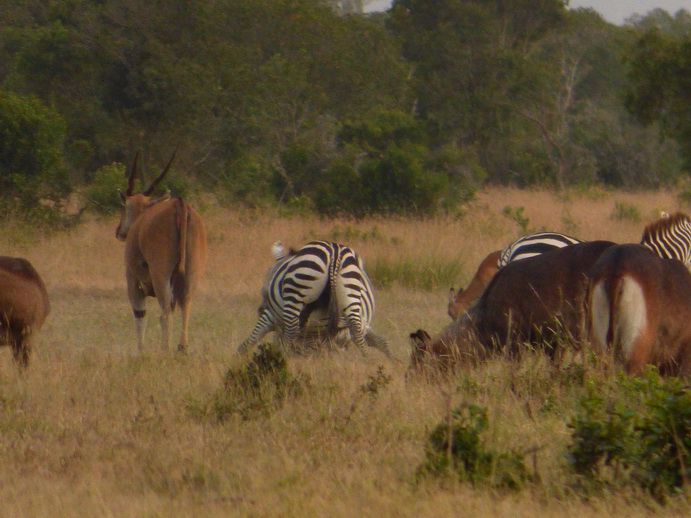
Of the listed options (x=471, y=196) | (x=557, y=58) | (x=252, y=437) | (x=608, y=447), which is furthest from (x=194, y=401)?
(x=557, y=58)

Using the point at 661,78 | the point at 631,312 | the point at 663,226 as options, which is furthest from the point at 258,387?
the point at 661,78

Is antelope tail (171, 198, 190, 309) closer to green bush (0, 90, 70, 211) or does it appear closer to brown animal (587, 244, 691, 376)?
brown animal (587, 244, 691, 376)

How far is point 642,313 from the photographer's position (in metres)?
4.99

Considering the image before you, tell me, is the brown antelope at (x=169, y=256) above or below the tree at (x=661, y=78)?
below

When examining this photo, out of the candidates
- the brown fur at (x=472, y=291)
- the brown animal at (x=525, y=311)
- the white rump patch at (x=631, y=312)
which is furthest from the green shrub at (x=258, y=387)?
the brown fur at (x=472, y=291)

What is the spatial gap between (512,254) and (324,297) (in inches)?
71.2

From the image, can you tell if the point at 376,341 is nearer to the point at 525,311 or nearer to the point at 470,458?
the point at 525,311

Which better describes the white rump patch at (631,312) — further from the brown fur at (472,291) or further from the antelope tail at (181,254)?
the brown fur at (472,291)

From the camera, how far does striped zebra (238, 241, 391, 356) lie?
330 inches

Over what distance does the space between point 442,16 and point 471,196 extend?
1444cm

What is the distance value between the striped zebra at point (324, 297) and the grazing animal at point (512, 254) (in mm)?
858

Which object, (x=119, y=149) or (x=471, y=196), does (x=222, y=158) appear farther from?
(x=471, y=196)

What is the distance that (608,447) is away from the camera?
390 cm

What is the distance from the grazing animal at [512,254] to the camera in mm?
8867
